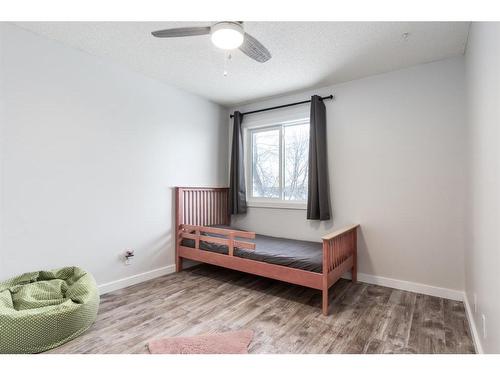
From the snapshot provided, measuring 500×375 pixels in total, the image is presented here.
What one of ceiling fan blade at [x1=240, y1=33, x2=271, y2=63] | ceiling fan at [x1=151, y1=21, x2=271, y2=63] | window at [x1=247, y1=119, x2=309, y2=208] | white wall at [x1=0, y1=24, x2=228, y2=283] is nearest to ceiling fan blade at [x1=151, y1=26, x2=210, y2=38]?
ceiling fan at [x1=151, y1=21, x2=271, y2=63]

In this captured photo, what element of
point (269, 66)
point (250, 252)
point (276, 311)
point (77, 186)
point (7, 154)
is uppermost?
point (269, 66)

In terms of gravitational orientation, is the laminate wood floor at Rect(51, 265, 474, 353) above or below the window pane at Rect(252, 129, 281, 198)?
below

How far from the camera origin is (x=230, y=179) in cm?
389

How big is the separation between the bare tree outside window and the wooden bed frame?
2.16ft

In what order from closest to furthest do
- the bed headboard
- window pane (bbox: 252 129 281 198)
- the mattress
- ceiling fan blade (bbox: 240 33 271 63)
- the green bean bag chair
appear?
the green bean bag chair → ceiling fan blade (bbox: 240 33 271 63) → the mattress → the bed headboard → window pane (bbox: 252 129 281 198)

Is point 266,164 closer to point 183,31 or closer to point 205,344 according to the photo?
point 183,31

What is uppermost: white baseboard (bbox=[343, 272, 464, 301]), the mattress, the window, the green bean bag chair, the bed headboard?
the window

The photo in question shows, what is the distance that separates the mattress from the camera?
7.86 ft

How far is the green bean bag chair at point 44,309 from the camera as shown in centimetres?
155

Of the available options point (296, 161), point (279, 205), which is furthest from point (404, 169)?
point (279, 205)

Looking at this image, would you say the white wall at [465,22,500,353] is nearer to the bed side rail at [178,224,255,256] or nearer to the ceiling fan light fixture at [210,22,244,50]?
the ceiling fan light fixture at [210,22,244,50]

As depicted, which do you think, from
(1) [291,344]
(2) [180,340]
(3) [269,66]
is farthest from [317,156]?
(2) [180,340]

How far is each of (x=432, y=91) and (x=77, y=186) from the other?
11.7ft

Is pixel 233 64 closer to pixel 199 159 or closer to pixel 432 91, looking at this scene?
pixel 199 159
